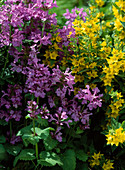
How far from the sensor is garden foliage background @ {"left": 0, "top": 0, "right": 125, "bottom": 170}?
6.07 feet

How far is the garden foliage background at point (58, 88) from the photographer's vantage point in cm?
185

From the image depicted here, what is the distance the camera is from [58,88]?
1.88 metres

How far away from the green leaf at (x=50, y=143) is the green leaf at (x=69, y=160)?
153mm

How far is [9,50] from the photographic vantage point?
6.65ft

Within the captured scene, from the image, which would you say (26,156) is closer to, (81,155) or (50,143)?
(50,143)

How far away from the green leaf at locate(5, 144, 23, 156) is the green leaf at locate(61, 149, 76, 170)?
14.2 inches

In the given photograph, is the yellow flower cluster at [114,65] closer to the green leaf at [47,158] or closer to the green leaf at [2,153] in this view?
A: the green leaf at [47,158]

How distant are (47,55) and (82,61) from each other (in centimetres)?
31

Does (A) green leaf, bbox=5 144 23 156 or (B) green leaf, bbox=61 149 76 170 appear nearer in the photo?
(B) green leaf, bbox=61 149 76 170

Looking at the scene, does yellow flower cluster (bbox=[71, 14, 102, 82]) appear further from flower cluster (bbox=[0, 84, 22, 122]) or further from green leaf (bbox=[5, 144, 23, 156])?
green leaf (bbox=[5, 144, 23, 156])

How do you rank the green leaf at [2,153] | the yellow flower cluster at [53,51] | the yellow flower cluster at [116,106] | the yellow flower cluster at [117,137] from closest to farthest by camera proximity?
the yellow flower cluster at [117,137], the green leaf at [2,153], the yellow flower cluster at [116,106], the yellow flower cluster at [53,51]

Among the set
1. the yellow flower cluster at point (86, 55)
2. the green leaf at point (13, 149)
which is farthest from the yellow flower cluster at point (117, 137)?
the green leaf at point (13, 149)

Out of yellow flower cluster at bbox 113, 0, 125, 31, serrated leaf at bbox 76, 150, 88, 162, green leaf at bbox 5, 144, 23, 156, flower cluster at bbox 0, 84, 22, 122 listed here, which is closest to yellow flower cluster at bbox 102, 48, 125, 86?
yellow flower cluster at bbox 113, 0, 125, 31

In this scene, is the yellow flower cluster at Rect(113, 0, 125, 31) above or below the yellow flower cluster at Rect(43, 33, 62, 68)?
above
